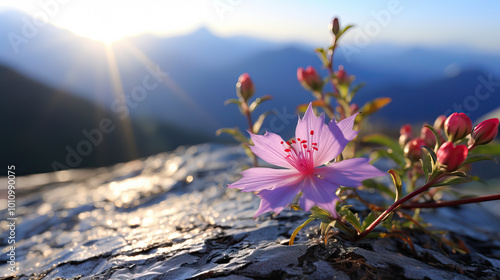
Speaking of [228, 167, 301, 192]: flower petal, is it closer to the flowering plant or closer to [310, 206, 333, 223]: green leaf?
the flowering plant

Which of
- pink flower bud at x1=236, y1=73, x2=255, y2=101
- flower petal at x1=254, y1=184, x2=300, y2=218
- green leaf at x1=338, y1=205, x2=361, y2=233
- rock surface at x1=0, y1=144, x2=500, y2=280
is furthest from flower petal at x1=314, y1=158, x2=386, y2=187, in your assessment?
pink flower bud at x1=236, y1=73, x2=255, y2=101

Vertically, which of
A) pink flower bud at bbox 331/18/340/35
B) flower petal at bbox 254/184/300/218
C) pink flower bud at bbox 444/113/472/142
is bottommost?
flower petal at bbox 254/184/300/218

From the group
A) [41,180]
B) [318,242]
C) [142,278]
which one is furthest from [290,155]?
[41,180]

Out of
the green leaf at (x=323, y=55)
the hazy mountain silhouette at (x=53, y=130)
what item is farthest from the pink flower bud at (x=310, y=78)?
the hazy mountain silhouette at (x=53, y=130)

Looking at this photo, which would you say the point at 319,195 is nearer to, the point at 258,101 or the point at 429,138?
the point at 429,138

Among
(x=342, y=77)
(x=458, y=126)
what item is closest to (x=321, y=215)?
(x=458, y=126)

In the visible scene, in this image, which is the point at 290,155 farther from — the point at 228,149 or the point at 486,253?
the point at 228,149
